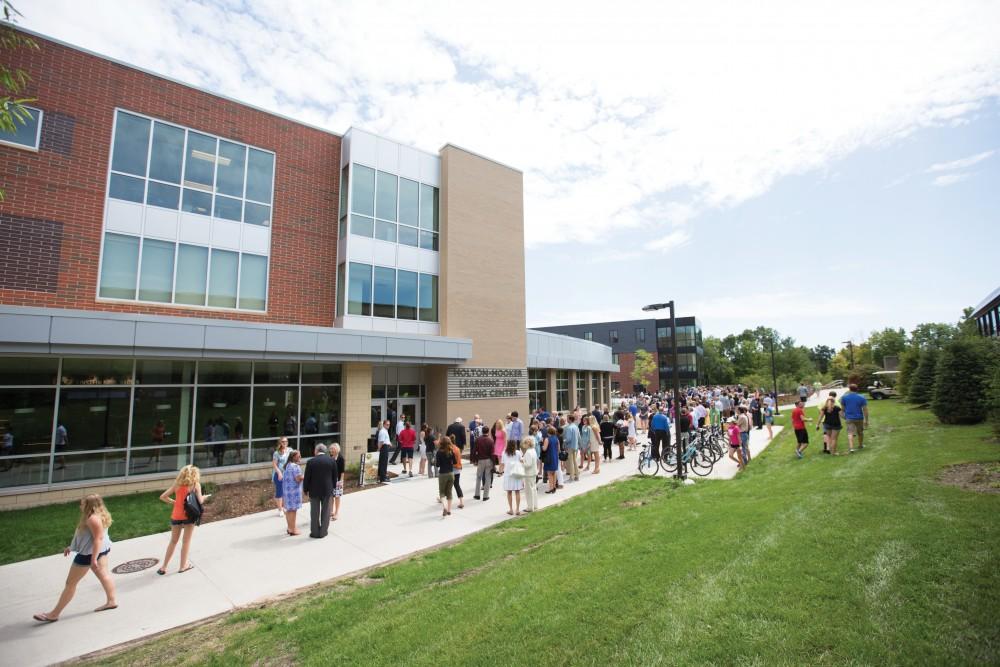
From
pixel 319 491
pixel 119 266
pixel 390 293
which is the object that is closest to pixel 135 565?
pixel 319 491

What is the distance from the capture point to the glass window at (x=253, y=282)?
626 inches

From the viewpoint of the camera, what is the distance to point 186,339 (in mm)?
12898

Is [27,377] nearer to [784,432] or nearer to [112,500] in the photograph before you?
[112,500]

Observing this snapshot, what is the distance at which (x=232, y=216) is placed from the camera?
15.9 meters

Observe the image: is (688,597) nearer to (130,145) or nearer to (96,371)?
(96,371)

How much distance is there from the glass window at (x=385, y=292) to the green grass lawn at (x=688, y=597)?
11.8m

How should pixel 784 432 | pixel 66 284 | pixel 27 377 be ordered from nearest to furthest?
pixel 27 377 → pixel 66 284 → pixel 784 432

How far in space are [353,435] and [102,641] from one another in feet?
36.4

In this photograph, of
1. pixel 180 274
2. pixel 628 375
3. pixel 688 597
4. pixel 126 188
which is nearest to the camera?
pixel 688 597

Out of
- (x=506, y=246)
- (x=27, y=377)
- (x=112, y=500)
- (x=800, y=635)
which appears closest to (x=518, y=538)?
(x=800, y=635)

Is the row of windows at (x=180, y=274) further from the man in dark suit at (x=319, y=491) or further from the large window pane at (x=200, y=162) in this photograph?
the man in dark suit at (x=319, y=491)

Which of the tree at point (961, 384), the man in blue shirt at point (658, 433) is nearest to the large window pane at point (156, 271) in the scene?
the man in blue shirt at point (658, 433)

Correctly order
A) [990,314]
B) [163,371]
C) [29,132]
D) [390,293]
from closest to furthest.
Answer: [29,132]
[163,371]
[390,293]
[990,314]

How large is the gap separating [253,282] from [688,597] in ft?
52.7
